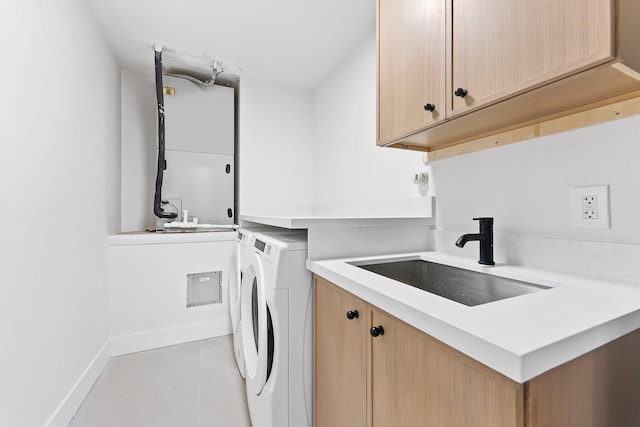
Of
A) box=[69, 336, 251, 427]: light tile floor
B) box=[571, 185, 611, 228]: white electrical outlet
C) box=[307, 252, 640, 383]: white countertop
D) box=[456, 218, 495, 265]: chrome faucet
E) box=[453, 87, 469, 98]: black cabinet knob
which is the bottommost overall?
box=[69, 336, 251, 427]: light tile floor

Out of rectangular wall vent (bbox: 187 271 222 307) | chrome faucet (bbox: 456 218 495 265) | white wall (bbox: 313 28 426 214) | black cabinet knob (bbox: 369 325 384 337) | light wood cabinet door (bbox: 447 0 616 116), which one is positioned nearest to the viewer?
light wood cabinet door (bbox: 447 0 616 116)

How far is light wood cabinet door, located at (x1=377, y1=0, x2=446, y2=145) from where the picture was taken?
3.33ft

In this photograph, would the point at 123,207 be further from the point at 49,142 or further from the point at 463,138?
the point at 463,138

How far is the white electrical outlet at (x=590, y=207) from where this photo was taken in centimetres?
86

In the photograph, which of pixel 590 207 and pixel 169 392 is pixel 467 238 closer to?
pixel 590 207

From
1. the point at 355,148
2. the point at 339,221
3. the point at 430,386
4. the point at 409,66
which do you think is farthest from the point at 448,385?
the point at 355,148

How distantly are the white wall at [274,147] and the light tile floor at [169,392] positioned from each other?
4.33ft

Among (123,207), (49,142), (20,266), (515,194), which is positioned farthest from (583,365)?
(123,207)

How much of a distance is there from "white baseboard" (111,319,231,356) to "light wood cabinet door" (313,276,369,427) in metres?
1.58

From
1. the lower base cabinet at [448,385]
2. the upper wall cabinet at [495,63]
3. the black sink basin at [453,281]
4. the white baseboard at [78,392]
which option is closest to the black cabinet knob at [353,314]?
the lower base cabinet at [448,385]

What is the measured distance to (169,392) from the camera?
1.71 meters

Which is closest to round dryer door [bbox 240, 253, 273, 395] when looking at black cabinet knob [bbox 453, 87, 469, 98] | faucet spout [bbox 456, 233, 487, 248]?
faucet spout [bbox 456, 233, 487, 248]

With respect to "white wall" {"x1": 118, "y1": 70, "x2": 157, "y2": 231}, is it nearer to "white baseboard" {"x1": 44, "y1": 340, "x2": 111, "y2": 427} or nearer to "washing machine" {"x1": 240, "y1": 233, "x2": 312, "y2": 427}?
"white baseboard" {"x1": 44, "y1": 340, "x2": 111, "y2": 427}

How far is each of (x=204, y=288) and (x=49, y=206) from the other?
1.37m
